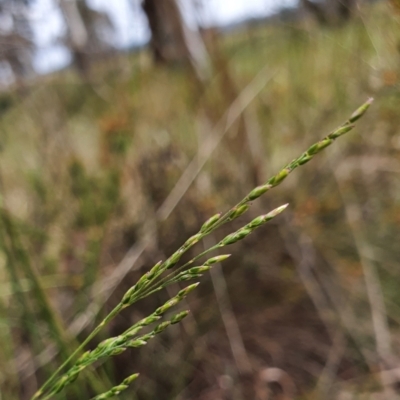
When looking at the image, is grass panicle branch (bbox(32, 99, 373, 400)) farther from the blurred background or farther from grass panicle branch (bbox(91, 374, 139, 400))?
the blurred background

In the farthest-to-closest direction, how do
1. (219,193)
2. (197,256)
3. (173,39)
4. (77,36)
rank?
1. (173,39)
2. (77,36)
3. (219,193)
4. (197,256)

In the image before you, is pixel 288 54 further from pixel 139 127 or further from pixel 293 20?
pixel 139 127

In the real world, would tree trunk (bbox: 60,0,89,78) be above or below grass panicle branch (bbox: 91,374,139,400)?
above

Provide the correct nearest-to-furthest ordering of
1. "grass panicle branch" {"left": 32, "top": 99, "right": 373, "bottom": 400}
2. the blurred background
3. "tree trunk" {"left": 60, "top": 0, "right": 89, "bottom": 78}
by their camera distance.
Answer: "grass panicle branch" {"left": 32, "top": 99, "right": 373, "bottom": 400}
the blurred background
"tree trunk" {"left": 60, "top": 0, "right": 89, "bottom": 78}

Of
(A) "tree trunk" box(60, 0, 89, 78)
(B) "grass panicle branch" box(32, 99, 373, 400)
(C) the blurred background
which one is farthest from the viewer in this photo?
(A) "tree trunk" box(60, 0, 89, 78)

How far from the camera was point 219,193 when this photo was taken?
130cm

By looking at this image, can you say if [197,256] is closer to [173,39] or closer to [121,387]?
[121,387]

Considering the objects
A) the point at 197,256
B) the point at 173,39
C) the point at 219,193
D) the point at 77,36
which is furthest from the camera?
the point at 173,39

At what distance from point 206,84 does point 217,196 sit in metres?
0.49

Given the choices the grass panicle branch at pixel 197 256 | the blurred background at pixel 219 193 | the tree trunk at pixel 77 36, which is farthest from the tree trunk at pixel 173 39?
the grass panicle branch at pixel 197 256

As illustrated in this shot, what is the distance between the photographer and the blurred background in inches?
39.0

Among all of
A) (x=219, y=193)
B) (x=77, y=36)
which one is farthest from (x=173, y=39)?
(x=219, y=193)

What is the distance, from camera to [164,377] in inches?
37.7

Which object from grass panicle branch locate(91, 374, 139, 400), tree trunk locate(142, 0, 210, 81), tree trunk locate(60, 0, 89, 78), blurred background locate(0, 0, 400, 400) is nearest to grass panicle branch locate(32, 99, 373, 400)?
grass panicle branch locate(91, 374, 139, 400)
